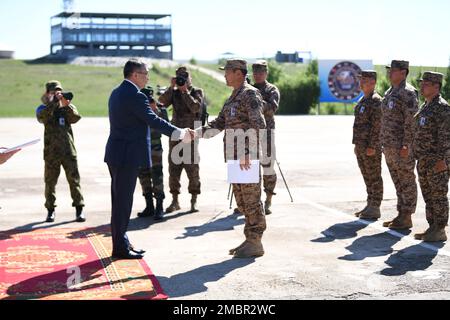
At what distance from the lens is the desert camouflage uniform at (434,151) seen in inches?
286

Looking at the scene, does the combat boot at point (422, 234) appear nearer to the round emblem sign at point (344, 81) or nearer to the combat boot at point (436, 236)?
the combat boot at point (436, 236)

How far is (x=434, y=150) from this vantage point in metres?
7.40

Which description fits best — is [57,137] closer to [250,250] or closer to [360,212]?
[250,250]

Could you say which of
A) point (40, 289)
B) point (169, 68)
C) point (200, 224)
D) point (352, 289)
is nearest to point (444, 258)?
point (352, 289)

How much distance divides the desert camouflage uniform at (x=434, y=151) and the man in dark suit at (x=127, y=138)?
2.81m

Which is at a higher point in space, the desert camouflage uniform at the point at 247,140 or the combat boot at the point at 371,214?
the desert camouflage uniform at the point at 247,140

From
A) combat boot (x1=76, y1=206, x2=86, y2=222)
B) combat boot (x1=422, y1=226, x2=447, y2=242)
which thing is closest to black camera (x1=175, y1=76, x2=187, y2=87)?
combat boot (x1=76, y1=206, x2=86, y2=222)

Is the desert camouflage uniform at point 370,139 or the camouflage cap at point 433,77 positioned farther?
the desert camouflage uniform at point 370,139

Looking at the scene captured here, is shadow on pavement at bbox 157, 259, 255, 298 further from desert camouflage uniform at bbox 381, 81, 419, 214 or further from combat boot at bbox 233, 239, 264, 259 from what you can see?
desert camouflage uniform at bbox 381, 81, 419, 214

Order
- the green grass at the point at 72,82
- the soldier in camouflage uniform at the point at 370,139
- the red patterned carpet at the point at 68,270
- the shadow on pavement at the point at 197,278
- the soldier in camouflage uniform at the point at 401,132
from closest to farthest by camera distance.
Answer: the red patterned carpet at the point at 68,270 → the shadow on pavement at the point at 197,278 → the soldier in camouflage uniform at the point at 401,132 → the soldier in camouflage uniform at the point at 370,139 → the green grass at the point at 72,82

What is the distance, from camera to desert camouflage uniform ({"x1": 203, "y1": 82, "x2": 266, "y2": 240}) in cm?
688

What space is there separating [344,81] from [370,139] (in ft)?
137

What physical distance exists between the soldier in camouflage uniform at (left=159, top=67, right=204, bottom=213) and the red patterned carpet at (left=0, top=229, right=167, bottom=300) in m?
2.05

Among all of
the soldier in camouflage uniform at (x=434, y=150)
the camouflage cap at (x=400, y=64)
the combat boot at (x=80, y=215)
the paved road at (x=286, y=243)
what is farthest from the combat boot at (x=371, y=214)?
the combat boot at (x=80, y=215)
